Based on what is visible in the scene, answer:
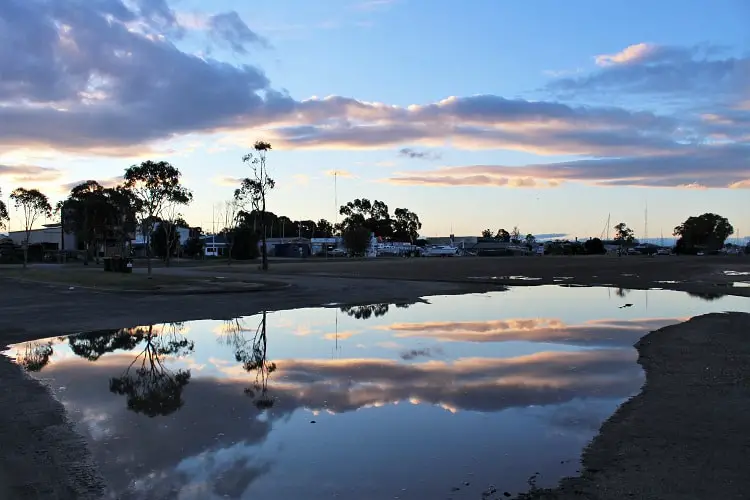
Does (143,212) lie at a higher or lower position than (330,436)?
higher

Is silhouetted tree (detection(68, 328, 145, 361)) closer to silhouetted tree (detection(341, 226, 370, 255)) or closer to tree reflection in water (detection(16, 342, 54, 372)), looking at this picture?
tree reflection in water (detection(16, 342, 54, 372))

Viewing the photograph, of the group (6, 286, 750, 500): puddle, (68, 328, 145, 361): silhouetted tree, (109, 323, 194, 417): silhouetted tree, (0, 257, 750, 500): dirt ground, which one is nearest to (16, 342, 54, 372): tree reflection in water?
(6, 286, 750, 500): puddle

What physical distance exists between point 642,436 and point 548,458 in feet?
4.26

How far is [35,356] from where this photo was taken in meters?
13.1

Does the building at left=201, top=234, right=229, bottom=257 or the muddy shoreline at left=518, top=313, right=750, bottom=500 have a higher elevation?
the building at left=201, top=234, right=229, bottom=257

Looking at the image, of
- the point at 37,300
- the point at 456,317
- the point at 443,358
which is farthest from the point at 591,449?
the point at 37,300

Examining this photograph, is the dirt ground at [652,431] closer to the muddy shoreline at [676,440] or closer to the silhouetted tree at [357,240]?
the muddy shoreline at [676,440]

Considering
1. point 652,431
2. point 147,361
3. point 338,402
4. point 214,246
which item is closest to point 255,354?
point 147,361

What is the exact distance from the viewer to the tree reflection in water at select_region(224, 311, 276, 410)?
9445 millimetres

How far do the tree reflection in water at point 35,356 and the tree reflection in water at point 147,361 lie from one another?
21.5 inches

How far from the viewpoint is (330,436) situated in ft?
24.3

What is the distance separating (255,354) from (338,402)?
15.2ft

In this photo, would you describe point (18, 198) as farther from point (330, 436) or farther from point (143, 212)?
point (330, 436)

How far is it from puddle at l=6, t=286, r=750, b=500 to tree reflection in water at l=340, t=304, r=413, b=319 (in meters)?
2.89
